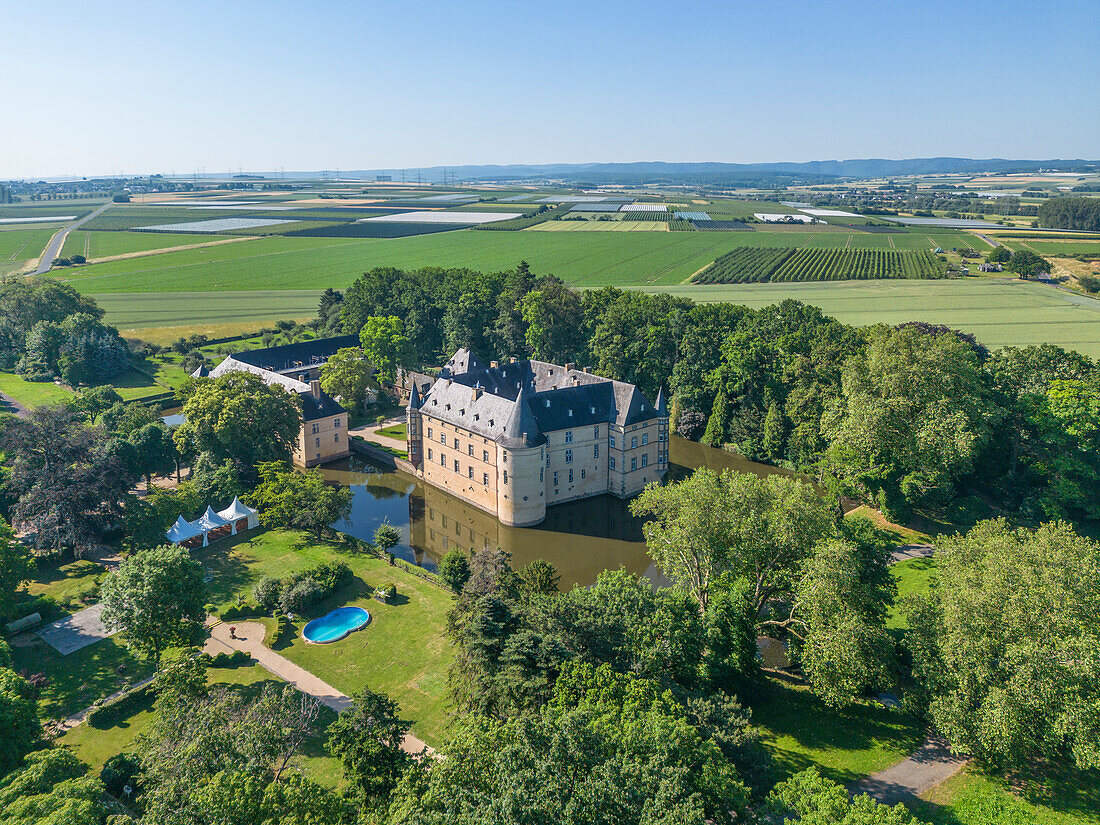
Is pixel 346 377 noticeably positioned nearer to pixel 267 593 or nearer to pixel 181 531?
pixel 181 531

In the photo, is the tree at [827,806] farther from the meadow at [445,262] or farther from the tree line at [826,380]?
the meadow at [445,262]

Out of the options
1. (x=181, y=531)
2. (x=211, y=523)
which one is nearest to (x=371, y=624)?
(x=211, y=523)

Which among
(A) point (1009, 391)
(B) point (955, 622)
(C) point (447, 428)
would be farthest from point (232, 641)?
(A) point (1009, 391)

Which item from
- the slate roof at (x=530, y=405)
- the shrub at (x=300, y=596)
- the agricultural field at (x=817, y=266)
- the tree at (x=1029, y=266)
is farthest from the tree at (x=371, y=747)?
the tree at (x=1029, y=266)

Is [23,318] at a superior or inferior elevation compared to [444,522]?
superior

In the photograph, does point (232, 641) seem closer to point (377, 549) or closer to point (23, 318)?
point (377, 549)

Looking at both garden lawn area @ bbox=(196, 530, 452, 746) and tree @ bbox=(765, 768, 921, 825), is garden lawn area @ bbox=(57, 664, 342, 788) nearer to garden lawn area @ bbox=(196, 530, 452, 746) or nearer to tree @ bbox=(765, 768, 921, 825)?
garden lawn area @ bbox=(196, 530, 452, 746)

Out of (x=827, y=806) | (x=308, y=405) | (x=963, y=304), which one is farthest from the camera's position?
(x=963, y=304)
